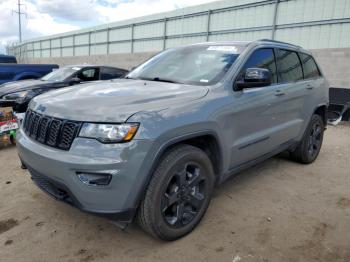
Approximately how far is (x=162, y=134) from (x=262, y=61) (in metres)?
1.93

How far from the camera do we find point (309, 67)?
194 inches

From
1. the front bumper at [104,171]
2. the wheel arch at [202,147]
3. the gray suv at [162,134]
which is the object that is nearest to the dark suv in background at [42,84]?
the gray suv at [162,134]

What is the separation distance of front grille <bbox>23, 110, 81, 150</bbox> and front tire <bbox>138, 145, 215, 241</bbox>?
0.71 metres

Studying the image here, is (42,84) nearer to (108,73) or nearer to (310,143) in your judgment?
(108,73)

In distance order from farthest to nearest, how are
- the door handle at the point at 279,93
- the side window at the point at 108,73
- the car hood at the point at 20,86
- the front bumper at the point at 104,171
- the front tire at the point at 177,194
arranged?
the side window at the point at 108,73, the car hood at the point at 20,86, the door handle at the point at 279,93, the front tire at the point at 177,194, the front bumper at the point at 104,171

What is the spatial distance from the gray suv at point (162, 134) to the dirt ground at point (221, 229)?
11.0 inches

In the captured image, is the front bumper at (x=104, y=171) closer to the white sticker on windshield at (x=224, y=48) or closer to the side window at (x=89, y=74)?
the white sticker on windshield at (x=224, y=48)

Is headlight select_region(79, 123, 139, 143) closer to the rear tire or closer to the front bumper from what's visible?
the front bumper

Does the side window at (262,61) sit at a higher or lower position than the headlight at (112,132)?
higher

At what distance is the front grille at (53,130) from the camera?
2.43 metres

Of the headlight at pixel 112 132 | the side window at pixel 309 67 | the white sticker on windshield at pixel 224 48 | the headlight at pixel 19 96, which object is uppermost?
the white sticker on windshield at pixel 224 48

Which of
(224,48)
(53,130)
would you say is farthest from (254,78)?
(53,130)

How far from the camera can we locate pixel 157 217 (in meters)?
2.59

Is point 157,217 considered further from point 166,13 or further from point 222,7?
point 166,13
